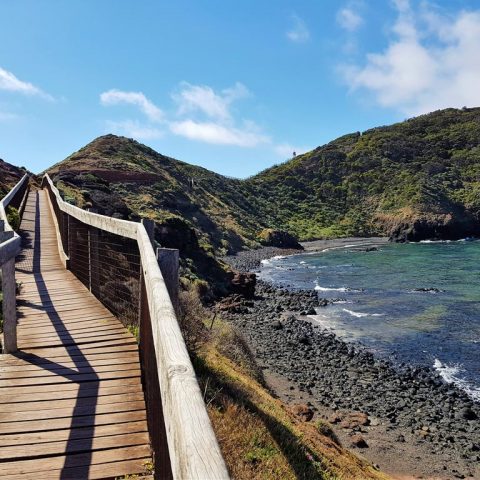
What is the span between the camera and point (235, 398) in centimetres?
780

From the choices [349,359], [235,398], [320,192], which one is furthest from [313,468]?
[320,192]

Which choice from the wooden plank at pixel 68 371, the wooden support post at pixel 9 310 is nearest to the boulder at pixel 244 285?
the wooden support post at pixel 9 310

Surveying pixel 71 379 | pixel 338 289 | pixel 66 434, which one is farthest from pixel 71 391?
pixel 338 289

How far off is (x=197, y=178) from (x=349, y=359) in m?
90.8

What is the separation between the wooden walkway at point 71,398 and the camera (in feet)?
12.1

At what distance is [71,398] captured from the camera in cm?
470

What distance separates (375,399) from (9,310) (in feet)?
55.3

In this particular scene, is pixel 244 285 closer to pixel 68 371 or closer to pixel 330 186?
pixel 68 371

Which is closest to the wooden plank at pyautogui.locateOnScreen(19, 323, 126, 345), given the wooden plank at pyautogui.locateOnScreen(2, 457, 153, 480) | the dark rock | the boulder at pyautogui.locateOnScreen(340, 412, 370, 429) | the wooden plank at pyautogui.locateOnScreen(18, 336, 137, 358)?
the wooden plank at pyautogui.locateOnScreen(18, 336, 137, 358)

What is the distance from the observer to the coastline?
49.4ft

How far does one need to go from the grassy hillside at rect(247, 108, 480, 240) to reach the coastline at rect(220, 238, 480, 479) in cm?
6754

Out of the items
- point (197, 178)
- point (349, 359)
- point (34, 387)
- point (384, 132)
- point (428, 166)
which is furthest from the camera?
point (384, 132)

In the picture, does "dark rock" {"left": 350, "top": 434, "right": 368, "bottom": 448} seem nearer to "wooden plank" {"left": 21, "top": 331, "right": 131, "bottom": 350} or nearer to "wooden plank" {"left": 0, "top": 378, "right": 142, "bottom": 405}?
"wooden plank" {"left": 21, "top": 331, "right": 131, "bottom": 350}

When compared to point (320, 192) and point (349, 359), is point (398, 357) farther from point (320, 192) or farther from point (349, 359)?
point (320, 192)
